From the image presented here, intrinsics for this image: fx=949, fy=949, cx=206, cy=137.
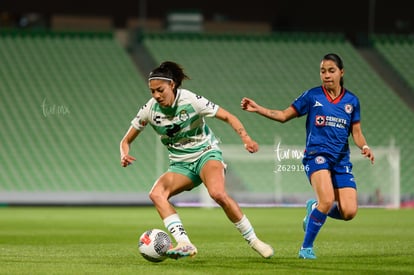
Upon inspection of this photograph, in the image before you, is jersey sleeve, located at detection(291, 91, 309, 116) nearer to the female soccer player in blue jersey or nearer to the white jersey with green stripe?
→ the female soccer player in blue jersey

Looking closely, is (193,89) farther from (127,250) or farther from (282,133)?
(127,250)

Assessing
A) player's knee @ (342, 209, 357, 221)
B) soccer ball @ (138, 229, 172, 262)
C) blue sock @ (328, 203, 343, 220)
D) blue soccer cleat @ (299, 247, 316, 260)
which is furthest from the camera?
blue sock @ (328, 203, 343, 220)

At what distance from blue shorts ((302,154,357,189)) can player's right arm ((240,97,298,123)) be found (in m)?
0.47

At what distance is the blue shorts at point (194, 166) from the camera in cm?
905

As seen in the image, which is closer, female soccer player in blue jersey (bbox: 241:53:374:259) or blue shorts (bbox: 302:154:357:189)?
female soccer player in blue jersey (bbox: 241:53:374:259)

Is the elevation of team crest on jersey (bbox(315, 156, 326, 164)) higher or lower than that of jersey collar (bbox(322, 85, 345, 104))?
lower

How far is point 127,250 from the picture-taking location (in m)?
10.7

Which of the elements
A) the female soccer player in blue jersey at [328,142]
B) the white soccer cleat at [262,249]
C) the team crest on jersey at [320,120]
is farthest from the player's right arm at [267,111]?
the white soccer cleat at [262,249]

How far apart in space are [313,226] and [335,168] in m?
0.65

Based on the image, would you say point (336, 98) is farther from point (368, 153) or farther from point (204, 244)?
point (204, 244)

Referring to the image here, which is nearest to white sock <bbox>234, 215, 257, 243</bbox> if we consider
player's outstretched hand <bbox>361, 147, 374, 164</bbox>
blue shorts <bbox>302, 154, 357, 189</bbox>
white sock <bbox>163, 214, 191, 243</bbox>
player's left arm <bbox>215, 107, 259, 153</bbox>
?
white sock <bbox>163, 214, 191, 243</bbox>

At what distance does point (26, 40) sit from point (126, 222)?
11959mm

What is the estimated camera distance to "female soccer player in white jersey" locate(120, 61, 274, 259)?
28.9 feet

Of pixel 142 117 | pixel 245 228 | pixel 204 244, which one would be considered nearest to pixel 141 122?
pixel 142 117
